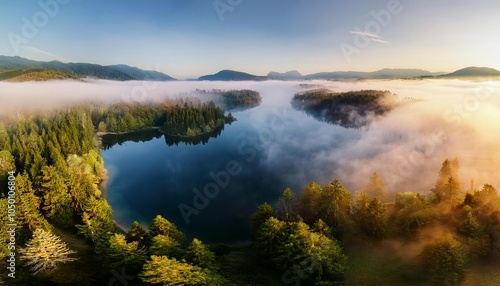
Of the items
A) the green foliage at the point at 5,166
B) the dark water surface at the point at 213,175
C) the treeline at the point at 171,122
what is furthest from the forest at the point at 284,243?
the treeline at the point at 171,122

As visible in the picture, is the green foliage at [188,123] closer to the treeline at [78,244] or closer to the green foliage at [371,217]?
the treeline at [78,244]

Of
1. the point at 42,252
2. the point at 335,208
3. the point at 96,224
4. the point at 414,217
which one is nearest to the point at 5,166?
the point at 96,224

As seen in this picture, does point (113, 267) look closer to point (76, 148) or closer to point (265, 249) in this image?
point (265, 249)

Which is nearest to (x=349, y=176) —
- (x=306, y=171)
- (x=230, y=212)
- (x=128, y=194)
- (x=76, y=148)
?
(x=306, y=171)

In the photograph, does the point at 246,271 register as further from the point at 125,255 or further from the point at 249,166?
the point at 249,166

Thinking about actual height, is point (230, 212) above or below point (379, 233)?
below

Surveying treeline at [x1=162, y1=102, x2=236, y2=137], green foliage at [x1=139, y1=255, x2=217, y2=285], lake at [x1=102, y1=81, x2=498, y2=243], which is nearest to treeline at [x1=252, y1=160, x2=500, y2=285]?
green foliage at [x1=139, y1=255, x2=217, y2=285]

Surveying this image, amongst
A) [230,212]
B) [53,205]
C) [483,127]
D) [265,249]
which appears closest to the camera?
[265,249]
